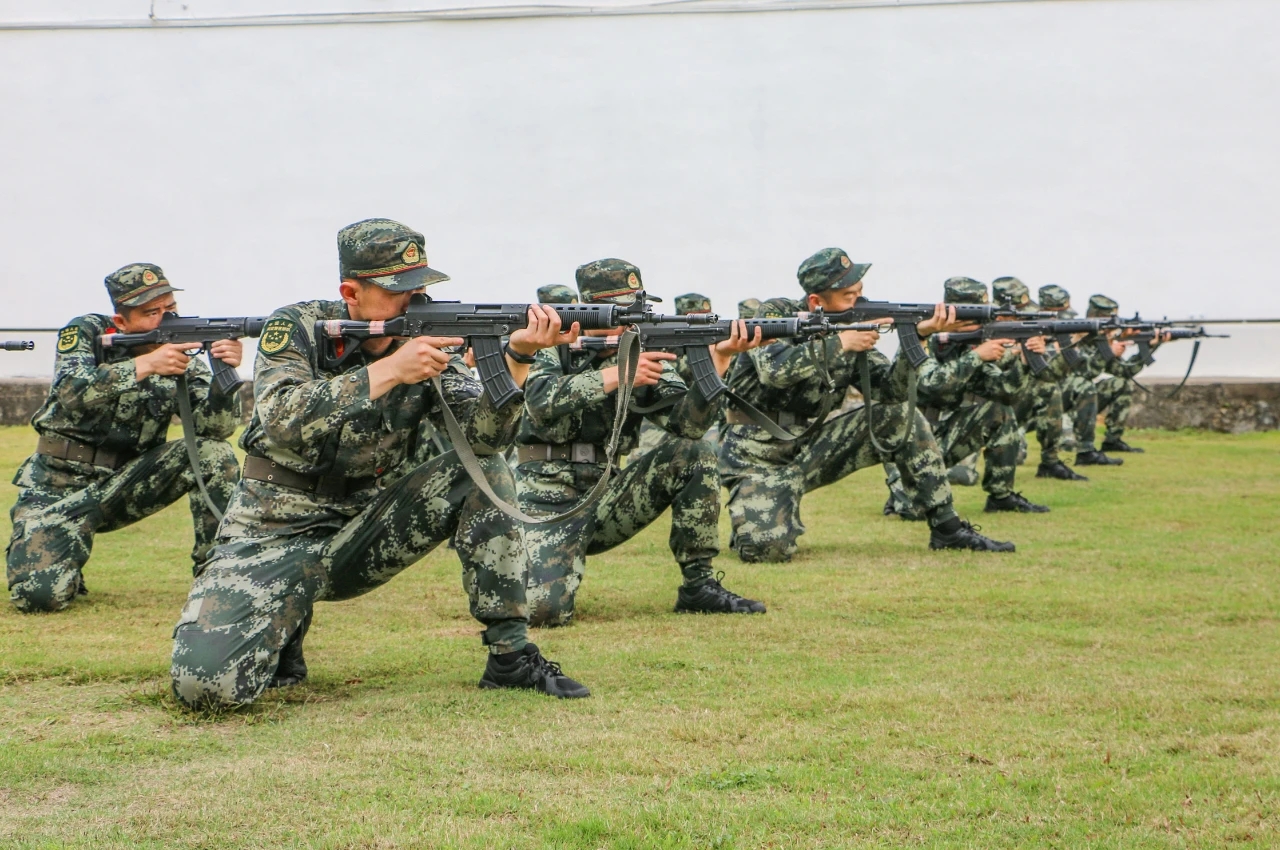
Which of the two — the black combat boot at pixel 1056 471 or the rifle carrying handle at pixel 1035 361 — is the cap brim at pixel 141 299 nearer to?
the rifle carrying handle at pixel 1035 361

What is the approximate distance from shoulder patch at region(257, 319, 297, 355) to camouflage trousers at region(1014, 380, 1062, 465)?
10312mm

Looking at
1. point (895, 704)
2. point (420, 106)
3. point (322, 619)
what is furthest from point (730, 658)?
point (420, 106)

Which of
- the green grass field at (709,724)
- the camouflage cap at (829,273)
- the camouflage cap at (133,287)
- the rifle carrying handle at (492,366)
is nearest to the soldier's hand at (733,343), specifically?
the green grass field at (709,724)

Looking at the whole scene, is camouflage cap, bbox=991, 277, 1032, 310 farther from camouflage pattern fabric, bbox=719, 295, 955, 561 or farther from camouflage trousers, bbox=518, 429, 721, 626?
camouflage trousers, bbox=518, 429, 721, 626

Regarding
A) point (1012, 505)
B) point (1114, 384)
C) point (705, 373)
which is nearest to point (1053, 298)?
point (1114, 384)

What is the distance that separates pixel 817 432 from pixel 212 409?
167 inches

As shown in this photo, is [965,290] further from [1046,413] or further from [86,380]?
[86,380]

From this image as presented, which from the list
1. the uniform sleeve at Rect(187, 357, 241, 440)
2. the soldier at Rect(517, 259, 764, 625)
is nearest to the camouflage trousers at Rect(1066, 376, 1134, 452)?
the soldier at Rect(517, 259, 764, 625)

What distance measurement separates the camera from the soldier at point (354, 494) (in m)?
5.04

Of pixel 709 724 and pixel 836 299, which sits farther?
pixel 836 299

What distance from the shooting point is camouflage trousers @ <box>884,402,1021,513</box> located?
1146 cm

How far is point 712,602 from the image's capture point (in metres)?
7.13

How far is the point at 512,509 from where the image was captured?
5273 millimetres

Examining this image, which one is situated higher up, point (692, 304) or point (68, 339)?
point (692, 304)
